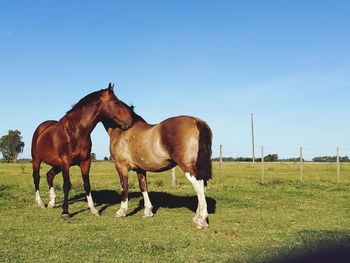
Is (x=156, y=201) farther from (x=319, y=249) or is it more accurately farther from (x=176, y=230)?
(x=319, y=249)

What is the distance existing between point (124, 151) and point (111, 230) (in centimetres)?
224

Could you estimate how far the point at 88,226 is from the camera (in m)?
7.77

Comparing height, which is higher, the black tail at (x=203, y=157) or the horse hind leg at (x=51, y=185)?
the black tail at (x=203, y=157)

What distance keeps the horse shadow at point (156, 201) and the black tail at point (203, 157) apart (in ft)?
8.12

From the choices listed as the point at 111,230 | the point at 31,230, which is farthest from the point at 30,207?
the point at 111,230

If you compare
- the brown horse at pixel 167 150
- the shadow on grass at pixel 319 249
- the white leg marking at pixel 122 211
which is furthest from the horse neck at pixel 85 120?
the shadow on grass at pixel 319 249

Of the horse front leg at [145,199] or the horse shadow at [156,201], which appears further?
the horse shadow at [156,201]

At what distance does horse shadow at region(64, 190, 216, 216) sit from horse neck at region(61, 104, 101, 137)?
6.93 ft

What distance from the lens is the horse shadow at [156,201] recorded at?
34.6 feet

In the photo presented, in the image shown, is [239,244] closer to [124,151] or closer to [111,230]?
[111,230]

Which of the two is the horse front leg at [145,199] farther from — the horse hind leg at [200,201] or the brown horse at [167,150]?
the horse hind leg at [200,201]

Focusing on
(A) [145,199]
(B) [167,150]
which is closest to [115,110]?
(B) [167,150]

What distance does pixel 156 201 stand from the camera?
464 inches

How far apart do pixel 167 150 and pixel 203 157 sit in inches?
35.1
